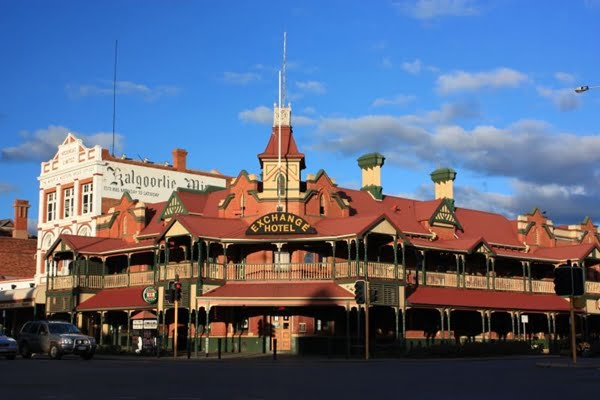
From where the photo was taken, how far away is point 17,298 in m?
63.2

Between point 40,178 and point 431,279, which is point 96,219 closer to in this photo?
point 40,178

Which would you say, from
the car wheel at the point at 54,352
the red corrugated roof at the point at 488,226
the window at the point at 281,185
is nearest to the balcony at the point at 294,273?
the window at the point at 281,185

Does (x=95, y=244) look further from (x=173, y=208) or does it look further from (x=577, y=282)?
(x=577, y=282)

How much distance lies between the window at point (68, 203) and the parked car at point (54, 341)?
28.6m

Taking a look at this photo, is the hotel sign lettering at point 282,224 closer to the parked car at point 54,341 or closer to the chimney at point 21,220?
the parked car at point 54,341

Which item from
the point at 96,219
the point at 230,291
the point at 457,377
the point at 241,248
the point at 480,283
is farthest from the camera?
the point at 96,219

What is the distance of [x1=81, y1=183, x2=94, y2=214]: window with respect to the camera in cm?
6531

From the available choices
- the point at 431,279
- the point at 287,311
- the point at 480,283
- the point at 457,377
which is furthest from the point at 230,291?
the point at 457,377

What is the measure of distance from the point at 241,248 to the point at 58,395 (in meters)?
32.2

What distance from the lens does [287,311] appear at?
157 ft

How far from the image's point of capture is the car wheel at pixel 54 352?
3688 cm

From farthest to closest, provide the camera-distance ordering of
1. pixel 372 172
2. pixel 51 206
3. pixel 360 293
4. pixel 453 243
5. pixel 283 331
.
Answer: pixel 51 206
pixel 372 172
pixel 453 243
pixel 283 331
pixel 360 293

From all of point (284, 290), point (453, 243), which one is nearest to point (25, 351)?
point (284, 290)

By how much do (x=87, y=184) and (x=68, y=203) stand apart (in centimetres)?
275
